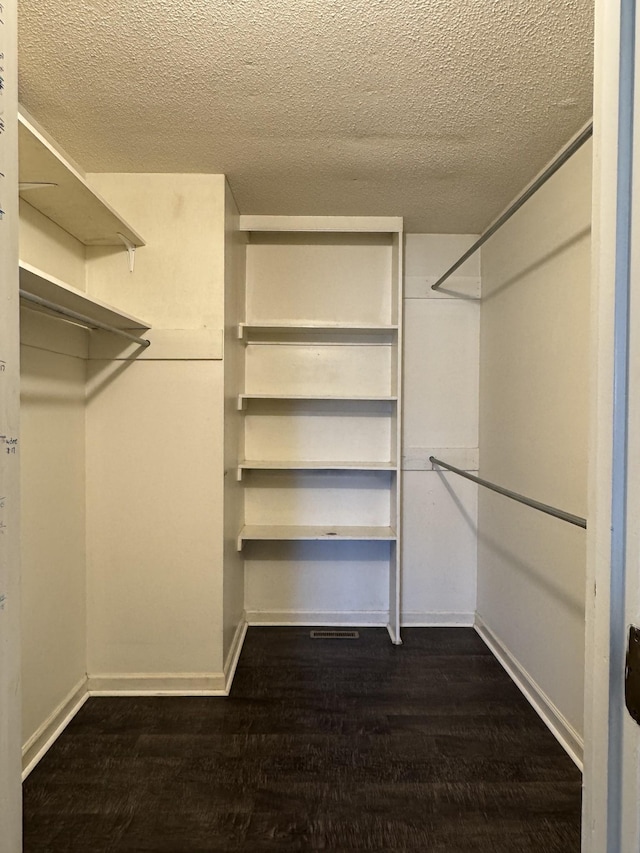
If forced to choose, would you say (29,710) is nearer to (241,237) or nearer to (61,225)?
(61,225)

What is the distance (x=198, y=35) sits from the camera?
4.67 feet

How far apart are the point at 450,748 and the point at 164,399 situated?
6.30ft

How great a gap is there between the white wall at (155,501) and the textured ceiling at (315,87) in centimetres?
57

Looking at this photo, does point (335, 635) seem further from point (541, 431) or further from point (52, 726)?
point (541, 431)

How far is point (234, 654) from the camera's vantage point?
2.58m

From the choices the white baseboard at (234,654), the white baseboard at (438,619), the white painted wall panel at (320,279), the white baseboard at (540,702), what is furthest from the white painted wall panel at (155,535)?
the white baseboard at (540,702)

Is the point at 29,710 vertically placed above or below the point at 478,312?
below

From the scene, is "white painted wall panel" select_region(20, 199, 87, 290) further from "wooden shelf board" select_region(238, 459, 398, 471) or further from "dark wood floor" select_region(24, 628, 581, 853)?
"dark wood floor" select_region(24, 628, 581, 853)

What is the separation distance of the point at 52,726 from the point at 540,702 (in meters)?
2.08

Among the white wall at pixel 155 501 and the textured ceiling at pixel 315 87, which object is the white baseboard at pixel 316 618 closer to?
the white wall at pixel 155 501

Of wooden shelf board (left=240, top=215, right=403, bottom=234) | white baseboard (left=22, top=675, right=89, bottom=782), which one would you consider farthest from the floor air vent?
wooden shelf board (left=240, top=215, right=403, bottom=234)

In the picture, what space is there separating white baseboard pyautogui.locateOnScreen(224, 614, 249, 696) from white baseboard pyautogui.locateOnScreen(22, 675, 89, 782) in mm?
643

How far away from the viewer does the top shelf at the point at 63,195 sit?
1.38m

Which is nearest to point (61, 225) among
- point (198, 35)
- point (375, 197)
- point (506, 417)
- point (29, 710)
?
point (198, 35)
